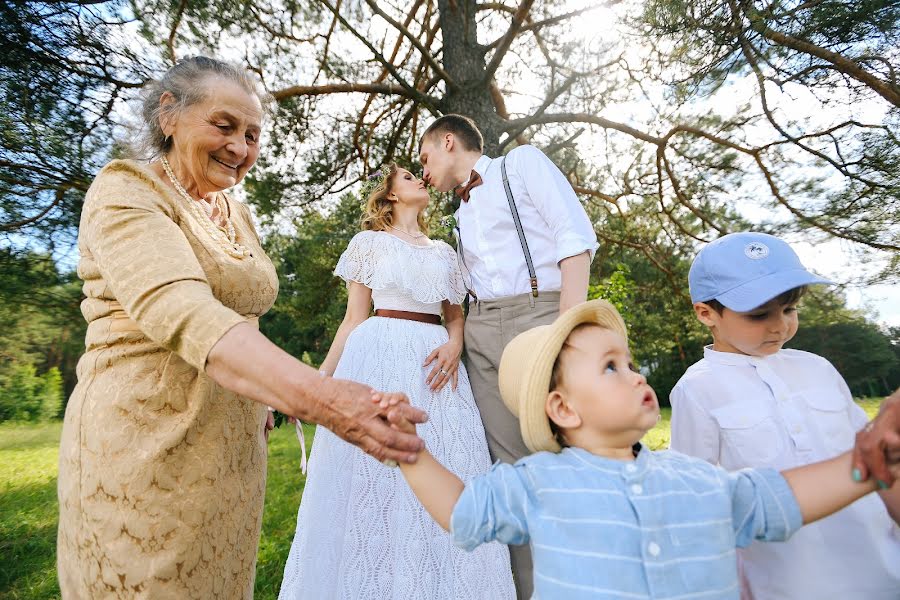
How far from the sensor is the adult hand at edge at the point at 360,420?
1.07 m

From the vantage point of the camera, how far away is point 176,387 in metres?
1.46

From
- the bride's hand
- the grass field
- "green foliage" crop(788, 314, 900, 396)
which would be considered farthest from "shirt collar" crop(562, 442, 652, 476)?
"green foliage" crop(788, 314, 900, 396)

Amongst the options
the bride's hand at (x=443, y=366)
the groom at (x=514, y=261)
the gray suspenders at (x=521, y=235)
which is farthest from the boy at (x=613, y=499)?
the bride's hand at (x=443, y=366)

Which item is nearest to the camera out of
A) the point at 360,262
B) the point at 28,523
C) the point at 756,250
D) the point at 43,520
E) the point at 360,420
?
the point at 360,420

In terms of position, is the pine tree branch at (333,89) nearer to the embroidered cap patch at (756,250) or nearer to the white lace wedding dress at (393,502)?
the white lace wedding dress at (393,502)

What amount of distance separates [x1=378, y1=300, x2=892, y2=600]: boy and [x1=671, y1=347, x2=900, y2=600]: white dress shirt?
0.37m

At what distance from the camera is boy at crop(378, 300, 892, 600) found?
3.59ft

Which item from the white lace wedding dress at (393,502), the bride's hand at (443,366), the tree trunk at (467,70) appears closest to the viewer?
the white lace wedding dress at (393,502)

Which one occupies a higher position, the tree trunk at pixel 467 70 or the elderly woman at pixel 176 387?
the tree trunk at pixel 467 70

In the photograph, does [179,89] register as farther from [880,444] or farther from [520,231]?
[880,444]

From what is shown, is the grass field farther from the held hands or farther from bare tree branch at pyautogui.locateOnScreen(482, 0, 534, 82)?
bare tree branch at pyautogui.locateOnScreen(482, 0, 534, 82)

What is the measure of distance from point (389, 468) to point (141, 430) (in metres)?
1.09

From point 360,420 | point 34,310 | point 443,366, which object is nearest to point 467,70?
point 443,366

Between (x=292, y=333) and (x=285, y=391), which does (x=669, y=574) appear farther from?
(x=292, y=333)
